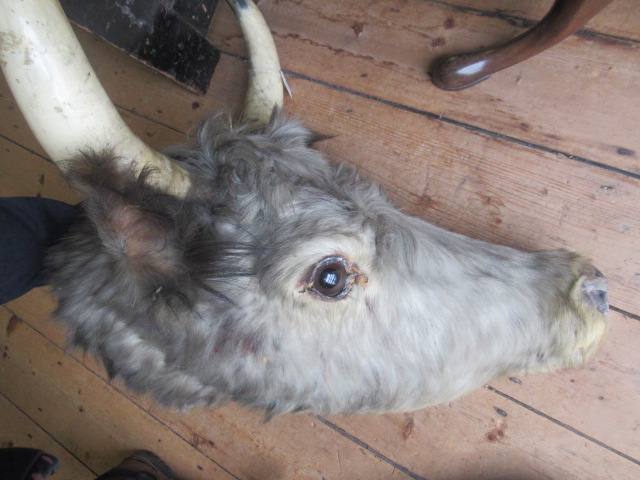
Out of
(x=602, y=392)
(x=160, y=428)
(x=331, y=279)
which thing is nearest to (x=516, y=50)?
(x=331, y=279)

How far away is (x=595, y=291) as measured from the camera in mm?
1173

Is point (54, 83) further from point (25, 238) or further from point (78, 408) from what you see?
point (78, 408)

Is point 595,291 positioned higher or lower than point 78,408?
higher

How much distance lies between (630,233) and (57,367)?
8.54 feet

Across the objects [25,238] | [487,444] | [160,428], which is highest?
[25,238]

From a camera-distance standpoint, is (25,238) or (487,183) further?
(487,183)

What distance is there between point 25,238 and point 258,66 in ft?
2.64

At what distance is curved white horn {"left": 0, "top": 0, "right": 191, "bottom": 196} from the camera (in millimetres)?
611

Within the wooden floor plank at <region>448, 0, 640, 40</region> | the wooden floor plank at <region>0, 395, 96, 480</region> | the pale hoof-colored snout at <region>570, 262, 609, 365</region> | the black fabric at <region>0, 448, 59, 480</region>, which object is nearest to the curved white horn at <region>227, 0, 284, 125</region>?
the wooden floor plank at <region>448, 0, 640, 40</region>

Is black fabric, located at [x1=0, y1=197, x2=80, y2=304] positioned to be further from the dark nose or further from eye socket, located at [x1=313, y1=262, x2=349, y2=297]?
the dark nose

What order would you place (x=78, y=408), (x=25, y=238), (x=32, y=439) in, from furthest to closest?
1. (x=32, y=439)
2. (x=78, y=408)
3. (x=25, y=238)

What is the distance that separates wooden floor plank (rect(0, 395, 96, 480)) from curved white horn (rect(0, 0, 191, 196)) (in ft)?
7.10

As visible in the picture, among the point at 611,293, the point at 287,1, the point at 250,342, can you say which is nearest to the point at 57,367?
the point at 250,342

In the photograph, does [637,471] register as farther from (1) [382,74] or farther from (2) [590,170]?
(1) [382,74]
